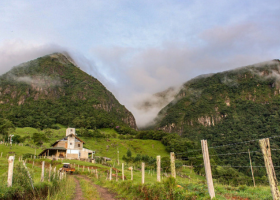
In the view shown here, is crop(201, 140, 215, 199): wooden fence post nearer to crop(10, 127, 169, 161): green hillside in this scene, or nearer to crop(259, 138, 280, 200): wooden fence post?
crop(259, 138, 280, 200): wooden fence post

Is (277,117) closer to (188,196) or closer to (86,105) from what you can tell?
(86,105)

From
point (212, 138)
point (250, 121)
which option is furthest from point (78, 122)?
point (250, 121)

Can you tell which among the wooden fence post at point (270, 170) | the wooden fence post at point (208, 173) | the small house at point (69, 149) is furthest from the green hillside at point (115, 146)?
the wooden fence post at point (270, 170)

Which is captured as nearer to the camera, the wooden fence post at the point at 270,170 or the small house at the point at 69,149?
the wooden fence post at the point at 270,170

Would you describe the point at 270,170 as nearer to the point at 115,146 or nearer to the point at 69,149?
the point at 69,149

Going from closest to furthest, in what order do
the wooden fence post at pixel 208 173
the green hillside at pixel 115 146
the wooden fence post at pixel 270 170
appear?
the wooden fence post at pixel 270 170 < the wooden fence post at pixel 208 173 < the green hillside at pixel 115 146

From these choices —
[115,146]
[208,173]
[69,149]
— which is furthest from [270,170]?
[115,146]

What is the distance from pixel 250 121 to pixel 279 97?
157 feet

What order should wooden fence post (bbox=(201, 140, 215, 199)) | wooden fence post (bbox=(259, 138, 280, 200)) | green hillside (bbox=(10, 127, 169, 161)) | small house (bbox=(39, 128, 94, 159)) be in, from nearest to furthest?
1. wooden fence post (bbox=(259, 138, 280, 200))
2. wooden fence post (bbox=(201, 140, 215, 199))
3. small house (bbox=(39, 128, 94, 159))
4. green hillside (bbox=(10, 127, 169, 161))

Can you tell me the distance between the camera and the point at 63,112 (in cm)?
16725

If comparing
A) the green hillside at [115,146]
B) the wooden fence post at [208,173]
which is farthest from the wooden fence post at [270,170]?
the green hillside at [115,146]

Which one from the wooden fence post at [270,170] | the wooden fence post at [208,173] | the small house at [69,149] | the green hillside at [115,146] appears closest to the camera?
the wooden fence post at [270,170]

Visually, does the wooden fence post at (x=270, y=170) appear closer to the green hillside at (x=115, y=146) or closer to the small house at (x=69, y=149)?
the small house at (x=69, y=149)

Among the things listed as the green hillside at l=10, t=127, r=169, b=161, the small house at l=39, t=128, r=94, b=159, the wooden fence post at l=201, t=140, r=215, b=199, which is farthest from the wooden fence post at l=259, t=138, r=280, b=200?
the green hillside at l=10, t=127, r=169, b=161
